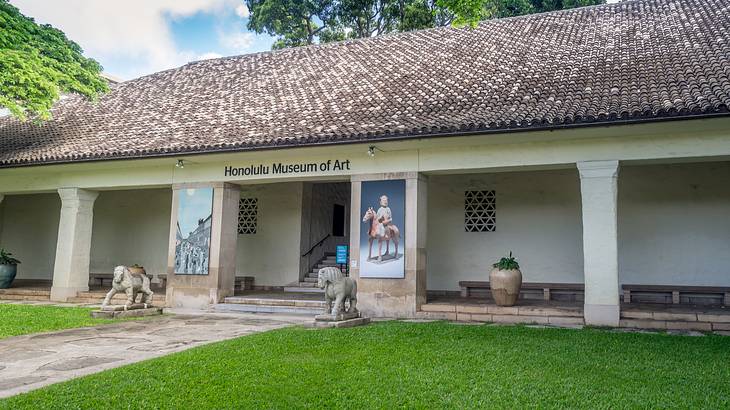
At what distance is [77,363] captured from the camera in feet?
20.1

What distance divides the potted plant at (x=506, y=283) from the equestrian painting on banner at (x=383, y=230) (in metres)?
1.73

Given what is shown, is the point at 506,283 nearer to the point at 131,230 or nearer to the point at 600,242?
the point at 600,242

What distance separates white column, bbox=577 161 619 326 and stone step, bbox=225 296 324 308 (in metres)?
5.18

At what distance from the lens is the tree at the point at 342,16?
25094 millimetres

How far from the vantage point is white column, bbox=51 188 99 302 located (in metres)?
13.5

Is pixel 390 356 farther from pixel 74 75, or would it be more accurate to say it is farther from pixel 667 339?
pixel 74 75

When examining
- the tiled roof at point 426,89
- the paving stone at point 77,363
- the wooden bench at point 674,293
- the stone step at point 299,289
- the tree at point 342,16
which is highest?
the tree at point 342,16

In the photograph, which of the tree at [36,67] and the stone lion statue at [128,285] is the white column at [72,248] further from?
the stone lion statue at [128,285]

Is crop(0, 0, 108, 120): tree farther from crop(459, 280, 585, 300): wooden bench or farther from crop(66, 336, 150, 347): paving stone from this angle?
crop(459, 280, 585, 300): wooden bench

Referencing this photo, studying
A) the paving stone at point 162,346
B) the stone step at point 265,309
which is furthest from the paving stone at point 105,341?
the stone step at point 265,309

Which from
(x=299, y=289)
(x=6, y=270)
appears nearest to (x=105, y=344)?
(x=299, y=289)

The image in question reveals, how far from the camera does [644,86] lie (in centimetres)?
986

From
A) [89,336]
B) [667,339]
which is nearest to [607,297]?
[667,339]

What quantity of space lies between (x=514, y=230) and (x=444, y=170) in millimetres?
3211
